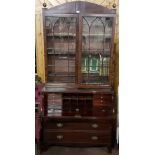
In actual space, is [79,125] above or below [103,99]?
below

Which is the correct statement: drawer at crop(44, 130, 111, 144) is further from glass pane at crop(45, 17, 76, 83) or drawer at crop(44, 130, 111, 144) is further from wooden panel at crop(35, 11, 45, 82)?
wooden panel at crop(35, 11, 45, 82)

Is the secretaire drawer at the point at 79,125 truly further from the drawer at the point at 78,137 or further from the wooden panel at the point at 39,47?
the wooden panel at the point at 39,47

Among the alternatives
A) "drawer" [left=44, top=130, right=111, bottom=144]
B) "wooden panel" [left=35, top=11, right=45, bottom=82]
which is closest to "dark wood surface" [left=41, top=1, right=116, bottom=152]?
"drawer" [left=44, top=130, right=111, bottom=144]

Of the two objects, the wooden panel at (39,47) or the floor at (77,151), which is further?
the wooden panel at (39,47)

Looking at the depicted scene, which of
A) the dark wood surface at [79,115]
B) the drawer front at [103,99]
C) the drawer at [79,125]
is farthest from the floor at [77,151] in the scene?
the drawer front at [103,99]

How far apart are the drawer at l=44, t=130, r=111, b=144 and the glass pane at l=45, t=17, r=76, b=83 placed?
2.18ft

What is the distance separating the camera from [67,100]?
3209mm

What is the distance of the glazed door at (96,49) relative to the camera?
10.2 feet

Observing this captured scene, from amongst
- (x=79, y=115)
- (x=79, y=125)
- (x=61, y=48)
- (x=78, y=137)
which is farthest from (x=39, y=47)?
(x=78, y=137)

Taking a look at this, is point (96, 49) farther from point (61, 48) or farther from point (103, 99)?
point (103, 99)

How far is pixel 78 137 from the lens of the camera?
3.17m

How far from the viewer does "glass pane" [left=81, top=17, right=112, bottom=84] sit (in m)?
3.12
